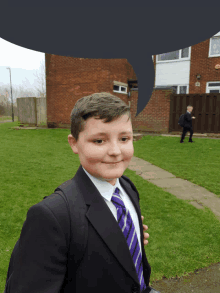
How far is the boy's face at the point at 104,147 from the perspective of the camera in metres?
0.93

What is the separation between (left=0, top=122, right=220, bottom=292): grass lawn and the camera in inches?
113

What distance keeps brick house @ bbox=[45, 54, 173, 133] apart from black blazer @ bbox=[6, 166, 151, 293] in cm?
1209

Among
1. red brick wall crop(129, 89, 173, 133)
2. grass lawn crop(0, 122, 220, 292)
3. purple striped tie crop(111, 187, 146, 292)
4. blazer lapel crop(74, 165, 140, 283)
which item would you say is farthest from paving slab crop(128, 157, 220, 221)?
red brick wall crop(129, 89, 173, 133)

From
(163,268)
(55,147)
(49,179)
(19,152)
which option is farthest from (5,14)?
(55,147)

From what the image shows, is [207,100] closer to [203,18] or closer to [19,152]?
[19,152]

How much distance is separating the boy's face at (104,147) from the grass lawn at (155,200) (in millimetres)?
2099

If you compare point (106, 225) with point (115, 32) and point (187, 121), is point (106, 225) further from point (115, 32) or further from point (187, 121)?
point (187, 121)

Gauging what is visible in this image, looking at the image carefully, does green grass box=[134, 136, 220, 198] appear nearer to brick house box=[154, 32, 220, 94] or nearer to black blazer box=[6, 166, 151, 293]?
black blazer box=[6, 166, 151, 293]

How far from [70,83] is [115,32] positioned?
14.1m

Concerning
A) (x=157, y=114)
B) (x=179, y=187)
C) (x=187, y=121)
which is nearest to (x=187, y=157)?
(x=187, y=121)

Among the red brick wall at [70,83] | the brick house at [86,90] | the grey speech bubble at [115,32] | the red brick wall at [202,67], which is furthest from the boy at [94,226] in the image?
the red brick wall at [202,67]

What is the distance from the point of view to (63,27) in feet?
2.73

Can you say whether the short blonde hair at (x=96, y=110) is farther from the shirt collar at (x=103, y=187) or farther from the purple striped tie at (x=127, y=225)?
the purple striped tie at (x=127, y=225)

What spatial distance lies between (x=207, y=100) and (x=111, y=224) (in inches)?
536
